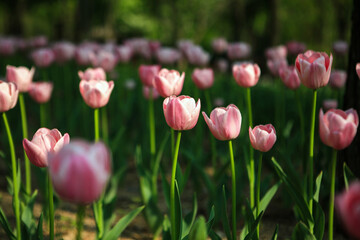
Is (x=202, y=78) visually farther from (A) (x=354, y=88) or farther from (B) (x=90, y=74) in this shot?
(A) (x=354, y=88)

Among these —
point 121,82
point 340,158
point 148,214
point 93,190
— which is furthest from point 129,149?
point 93,190

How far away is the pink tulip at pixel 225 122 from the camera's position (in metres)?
1.39

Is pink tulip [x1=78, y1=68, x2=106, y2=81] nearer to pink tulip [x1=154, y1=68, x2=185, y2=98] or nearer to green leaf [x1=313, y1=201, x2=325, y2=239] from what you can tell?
pink tulip [x1=154, y1=68, x2=185, y2=98]

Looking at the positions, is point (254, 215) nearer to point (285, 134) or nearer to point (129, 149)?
point (285, 134)

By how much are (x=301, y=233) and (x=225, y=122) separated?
0.50 metres

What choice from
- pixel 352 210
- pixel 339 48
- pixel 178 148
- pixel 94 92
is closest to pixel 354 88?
pixel 178 148

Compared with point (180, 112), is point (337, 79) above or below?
below

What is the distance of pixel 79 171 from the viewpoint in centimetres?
73

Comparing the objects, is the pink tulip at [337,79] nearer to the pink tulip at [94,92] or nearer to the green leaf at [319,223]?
the green leaf at [319,223]

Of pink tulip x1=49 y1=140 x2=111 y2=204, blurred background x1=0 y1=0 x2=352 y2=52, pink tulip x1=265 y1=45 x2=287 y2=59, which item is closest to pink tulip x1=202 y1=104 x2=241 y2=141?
pink tulip x1=49 y1=140 x2=111 y2=204

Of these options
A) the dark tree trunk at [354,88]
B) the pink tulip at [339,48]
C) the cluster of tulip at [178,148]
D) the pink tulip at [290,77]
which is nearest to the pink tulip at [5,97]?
the cluster of tulip at [178,148]

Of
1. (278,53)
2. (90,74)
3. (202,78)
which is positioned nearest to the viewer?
(90,74)

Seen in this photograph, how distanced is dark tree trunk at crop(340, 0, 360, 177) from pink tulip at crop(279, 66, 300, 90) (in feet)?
0.85

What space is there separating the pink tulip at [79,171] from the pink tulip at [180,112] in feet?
2.03
